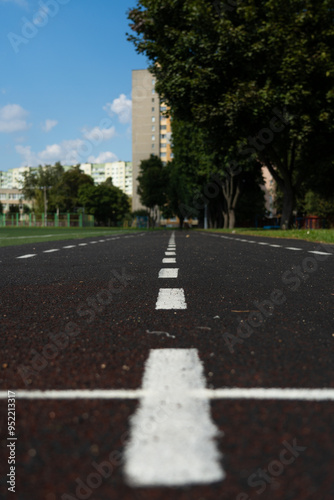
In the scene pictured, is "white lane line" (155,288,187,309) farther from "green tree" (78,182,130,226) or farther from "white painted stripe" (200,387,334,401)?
"green tree" (78,182,130,226)

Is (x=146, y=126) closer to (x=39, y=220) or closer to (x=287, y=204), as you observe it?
(x=39, y=220)

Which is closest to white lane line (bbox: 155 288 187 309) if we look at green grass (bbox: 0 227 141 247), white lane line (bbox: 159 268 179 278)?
white lane line (bbox: 159 268 179 278)

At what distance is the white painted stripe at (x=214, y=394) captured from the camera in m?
2.35

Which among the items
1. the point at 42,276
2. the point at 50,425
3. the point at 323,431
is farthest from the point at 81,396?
the point at 42,276

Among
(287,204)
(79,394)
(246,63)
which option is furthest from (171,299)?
(287,204)

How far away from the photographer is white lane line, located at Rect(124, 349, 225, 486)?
1638 millimetres

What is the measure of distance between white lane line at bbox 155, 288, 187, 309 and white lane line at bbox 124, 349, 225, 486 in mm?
2033

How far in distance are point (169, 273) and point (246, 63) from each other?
1947cm

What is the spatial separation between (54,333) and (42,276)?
355cm

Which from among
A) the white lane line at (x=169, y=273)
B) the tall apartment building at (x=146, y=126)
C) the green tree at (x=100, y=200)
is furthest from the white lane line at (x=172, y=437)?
the tall apartment building at (x=146, y=126)

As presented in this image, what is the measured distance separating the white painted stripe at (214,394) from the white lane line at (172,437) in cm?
6

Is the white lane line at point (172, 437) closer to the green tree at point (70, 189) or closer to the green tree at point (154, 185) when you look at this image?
the green tree at point (154, 185)

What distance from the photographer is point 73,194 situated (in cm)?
12450

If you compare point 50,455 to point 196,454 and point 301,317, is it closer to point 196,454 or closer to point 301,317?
point 196,454
